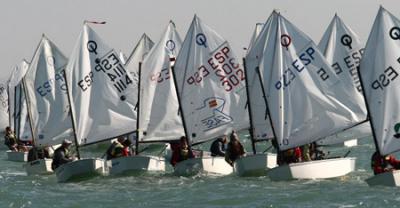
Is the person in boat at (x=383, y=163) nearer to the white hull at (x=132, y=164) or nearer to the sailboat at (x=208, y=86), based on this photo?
the white hull at (x=132, y=164)

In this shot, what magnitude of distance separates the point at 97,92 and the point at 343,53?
11162 millimetres

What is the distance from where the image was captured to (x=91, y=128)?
135 feet

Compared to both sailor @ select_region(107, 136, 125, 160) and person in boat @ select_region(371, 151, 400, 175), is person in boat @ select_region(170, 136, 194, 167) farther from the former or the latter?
person in boat @ select_region(371, 151, 400, 175)

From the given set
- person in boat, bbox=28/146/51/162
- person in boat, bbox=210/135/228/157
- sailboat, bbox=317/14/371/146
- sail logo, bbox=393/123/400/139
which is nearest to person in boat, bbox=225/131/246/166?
person in boat, bbox=210/135/228/157

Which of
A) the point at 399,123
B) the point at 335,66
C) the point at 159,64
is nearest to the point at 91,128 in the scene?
the point at 159,64

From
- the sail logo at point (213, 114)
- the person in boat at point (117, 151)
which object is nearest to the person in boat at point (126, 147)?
the person in boat at point (117, 151)

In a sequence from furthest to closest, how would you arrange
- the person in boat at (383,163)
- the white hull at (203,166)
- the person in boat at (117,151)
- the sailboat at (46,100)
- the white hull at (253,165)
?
the sailboat at (46,100), the person in boat at (117,151), the white hull at (203,166), the white hull at (253,165), the person in boat at (383,163)

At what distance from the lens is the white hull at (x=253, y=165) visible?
3609 cm

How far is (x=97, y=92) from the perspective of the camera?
4150cm

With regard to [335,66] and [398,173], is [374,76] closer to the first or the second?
[398,173]

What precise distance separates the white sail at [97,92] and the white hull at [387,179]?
41.3 feet

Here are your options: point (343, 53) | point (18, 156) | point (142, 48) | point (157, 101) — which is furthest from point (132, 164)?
point (142, 48)

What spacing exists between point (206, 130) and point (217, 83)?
1887 millimetres

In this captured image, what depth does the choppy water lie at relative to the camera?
30.4 m
